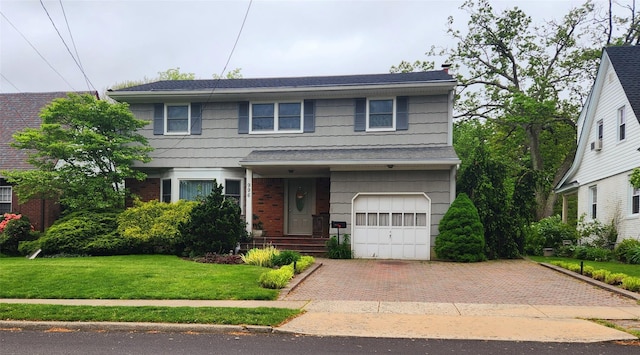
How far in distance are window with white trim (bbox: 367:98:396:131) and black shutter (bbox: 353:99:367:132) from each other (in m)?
0.14

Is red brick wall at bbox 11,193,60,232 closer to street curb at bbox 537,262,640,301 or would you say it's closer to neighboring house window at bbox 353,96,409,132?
neighboring house window at bbox 353,96,409,132

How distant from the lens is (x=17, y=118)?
22.5 metres

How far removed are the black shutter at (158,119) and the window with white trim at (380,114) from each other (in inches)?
313

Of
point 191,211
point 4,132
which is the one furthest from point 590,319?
point 4,132

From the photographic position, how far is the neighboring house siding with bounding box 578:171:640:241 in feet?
57.0

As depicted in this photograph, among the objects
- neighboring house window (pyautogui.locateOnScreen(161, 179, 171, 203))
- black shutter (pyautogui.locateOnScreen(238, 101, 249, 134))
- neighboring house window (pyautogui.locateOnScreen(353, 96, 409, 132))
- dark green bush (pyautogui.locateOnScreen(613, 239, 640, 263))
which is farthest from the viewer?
neighboring house window (pyautogui.locateOnScreen(161, 179, 171, 203))

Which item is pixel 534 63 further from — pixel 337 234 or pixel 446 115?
pixel 337 234

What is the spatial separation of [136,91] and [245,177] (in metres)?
5.27

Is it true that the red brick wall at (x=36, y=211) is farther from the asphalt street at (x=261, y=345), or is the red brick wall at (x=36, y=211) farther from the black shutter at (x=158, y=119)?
the asphalt street at (x=261, y=345)

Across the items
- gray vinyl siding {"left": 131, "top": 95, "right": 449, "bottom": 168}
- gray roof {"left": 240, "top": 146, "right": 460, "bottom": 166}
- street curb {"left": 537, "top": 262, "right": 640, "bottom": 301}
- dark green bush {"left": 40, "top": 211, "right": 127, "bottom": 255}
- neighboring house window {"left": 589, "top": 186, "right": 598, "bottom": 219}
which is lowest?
street curb {"left": 537, "top": 262, "right": 640, "bottom": 301}

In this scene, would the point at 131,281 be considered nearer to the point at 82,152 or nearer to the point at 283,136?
the point at 82,152

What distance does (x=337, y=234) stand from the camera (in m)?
17.6

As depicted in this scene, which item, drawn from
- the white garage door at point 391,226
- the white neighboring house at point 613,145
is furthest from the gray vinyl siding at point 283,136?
the white neighboring house at point 613,145

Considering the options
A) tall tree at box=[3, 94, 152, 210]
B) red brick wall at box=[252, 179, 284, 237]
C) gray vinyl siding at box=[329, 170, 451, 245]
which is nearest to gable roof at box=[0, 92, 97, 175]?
tall tree at box=[3, 94, 152, 210]
